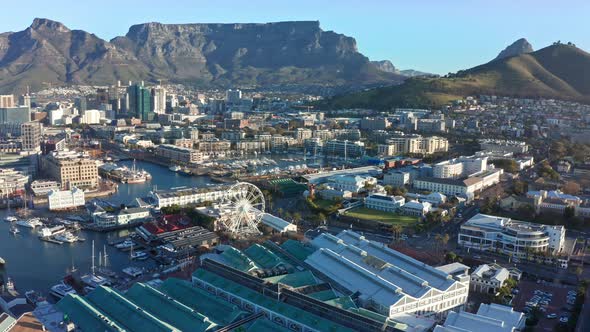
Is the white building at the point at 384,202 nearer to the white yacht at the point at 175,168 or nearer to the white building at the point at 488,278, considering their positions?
the white building at the point at 488,278

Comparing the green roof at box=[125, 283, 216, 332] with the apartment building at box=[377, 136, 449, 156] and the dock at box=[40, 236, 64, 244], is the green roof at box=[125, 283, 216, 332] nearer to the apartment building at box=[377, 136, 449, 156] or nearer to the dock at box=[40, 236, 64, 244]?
the dock at box=[40, 236, 64, 244]

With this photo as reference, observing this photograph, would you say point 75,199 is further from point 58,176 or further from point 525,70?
point 525,70

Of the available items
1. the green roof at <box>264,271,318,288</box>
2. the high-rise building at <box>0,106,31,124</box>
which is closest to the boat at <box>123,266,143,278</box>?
the green roof at <box>264,271,318,288</box>

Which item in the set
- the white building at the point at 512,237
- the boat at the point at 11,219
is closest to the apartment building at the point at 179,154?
the boat at the point at 11,219

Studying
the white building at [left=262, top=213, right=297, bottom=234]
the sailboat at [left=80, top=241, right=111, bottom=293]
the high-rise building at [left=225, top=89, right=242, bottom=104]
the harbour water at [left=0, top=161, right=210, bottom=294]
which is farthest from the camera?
the high-rise building at [left=225, top=89, right=242, bottom=104]

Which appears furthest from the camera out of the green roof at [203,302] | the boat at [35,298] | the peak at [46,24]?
the peak at [46,24]

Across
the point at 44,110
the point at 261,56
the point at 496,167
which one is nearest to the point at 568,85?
the point at 496,167
